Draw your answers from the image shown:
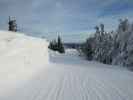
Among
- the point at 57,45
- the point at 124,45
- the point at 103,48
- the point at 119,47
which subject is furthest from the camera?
the point at 57,45

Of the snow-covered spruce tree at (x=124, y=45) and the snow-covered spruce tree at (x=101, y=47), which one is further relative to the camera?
the snow-covered spruce tree at (x=101, y=47)

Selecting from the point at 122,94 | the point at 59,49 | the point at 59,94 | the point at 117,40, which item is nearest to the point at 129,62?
the point at 117,40

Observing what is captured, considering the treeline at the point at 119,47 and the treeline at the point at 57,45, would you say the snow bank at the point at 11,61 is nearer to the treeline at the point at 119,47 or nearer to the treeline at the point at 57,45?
the treeline at the point at 119,47

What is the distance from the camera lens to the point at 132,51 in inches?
651

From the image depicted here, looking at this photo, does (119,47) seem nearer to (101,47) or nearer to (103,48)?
(103,48)

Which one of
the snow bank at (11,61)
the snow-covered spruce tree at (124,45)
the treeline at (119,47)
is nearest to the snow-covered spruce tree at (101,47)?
the treeline at (119,47)

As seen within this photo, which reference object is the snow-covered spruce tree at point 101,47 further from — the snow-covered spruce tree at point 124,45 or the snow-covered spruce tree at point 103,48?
the snow-covered spruce tree at point 124,45

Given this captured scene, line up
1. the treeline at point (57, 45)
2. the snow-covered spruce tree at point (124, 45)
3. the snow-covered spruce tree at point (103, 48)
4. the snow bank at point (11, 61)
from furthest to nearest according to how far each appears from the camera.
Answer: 1. the treeline at point (57, 45)
2. the snow-covered spruce tree at point (103, 48)
3. the snow-covered spruce tree at point (124, 45)
4. the snow bank at point (11, 61)

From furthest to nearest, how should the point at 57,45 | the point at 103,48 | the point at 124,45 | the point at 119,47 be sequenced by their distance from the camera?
the point at 57,45 < the point at 103,48 < the point at 119,47 < the point at 124,45

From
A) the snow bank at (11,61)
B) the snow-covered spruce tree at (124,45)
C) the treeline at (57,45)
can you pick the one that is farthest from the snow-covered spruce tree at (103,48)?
the treeline at (57,45)

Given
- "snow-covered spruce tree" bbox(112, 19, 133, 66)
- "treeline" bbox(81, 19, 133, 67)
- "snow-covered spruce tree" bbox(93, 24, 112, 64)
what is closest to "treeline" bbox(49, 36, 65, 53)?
"treeline" bbox(81, 19, 133, 67)

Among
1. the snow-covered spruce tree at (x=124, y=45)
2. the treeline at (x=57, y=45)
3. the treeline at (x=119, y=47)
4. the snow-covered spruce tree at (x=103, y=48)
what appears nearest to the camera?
the snow-covered spruce tree at (x=124, y=45)

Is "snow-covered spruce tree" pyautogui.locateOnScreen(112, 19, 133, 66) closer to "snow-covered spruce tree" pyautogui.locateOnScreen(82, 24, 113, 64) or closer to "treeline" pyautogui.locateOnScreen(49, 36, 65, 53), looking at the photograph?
"snow-covered spruce tree" pyautogui.locateOnScreen(82, 24, 113, 64)

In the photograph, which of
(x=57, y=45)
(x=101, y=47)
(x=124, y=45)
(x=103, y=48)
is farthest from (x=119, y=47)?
(x=57, y=45)
